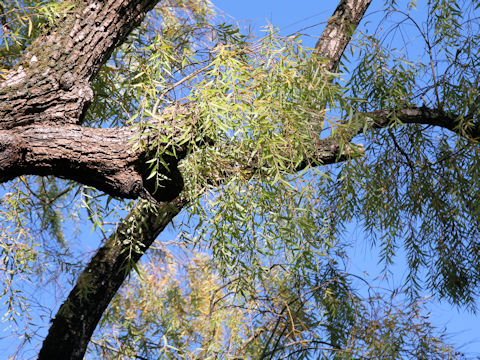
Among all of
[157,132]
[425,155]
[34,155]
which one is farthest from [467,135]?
[34,155]

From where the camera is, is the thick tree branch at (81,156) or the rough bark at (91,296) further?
the rough bark at (91,296)

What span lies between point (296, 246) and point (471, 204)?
1.58 metres

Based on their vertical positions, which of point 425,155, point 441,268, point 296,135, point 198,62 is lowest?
point 296,135

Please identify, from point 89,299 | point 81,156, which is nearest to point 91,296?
point 89,299

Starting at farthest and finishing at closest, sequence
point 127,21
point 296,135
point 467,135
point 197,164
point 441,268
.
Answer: point 441,268, point 467,135, point 127,21, point 197,164, point 296,135

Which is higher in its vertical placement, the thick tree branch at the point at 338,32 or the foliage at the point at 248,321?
the thick tree branch at the point at 338,32

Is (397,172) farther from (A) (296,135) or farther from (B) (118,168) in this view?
(B) (118,168)

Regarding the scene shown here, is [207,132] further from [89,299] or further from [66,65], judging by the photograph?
[89,299]

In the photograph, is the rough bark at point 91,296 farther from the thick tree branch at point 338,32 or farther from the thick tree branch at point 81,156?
the thick tree branch at point 81,156

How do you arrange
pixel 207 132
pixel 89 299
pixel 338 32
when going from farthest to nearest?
pixel 338 32, pixel 89 299, pixel 207 132

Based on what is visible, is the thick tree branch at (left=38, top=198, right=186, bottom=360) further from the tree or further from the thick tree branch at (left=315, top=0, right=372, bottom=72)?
the thick tree branch at (left=315, top=0, right=372, bottom=72)

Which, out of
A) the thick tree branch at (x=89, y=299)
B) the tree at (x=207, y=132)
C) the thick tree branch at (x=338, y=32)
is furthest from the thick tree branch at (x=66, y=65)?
the thick tree branch at (x=338, y=32)

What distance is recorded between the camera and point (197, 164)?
94.1 inches

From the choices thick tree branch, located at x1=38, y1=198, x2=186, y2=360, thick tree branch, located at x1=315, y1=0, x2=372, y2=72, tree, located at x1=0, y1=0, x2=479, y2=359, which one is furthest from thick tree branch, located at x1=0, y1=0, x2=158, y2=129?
thick tree branch, located at x1=315, y1=0, x2=372, y2=72
